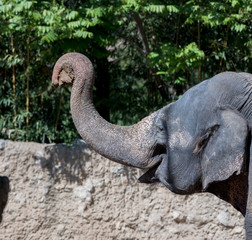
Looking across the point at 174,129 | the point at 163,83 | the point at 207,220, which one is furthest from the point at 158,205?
the point at 174,129

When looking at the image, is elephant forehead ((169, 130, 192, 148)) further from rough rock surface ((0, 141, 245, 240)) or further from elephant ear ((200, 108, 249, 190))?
rough rock surface ((0, 141, 245, 240))

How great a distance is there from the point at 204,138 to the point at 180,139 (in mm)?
84

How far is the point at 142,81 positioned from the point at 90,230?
6.14ft

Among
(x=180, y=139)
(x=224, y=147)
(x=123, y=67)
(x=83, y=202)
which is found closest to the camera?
(x=224, y=147)

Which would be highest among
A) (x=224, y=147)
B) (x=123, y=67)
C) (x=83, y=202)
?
(x=123, y=67)

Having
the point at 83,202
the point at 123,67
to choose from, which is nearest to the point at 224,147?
the point at 83,202

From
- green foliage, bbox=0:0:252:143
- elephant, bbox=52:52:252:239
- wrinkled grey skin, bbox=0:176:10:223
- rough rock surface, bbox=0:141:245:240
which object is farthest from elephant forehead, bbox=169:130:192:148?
wrinkled grey skin, bbox=0:176:10:223

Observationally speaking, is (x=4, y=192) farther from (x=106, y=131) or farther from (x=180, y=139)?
(x=180, y=139)

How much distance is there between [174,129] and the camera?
184cm

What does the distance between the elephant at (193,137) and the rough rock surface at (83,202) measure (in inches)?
118

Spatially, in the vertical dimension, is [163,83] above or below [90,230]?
above

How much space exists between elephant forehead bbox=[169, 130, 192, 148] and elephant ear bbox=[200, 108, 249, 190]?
0.04m

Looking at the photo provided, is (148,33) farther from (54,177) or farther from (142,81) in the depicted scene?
(54,177)

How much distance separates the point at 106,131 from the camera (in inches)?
74.4
